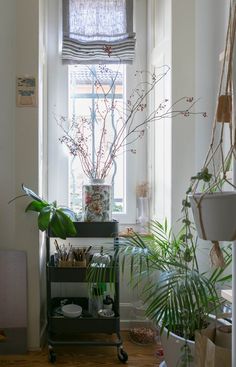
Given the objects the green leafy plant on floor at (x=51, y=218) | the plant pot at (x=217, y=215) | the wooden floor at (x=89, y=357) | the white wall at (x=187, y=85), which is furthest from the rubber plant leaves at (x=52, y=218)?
the plant pot at (x=217, y=215)

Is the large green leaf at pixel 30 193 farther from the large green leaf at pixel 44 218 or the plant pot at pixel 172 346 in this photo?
the plant pot at pixel 172 346

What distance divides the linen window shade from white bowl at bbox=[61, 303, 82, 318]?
1.70 m

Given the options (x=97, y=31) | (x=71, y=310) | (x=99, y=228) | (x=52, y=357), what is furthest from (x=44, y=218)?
(x=97, y=31)

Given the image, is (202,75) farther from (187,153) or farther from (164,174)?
(164,174)

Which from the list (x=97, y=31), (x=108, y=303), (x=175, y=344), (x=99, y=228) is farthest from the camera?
(x=97, y=31)

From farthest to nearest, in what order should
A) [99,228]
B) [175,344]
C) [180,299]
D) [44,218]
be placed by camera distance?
1. [99,228]
2. [44,218]
3. [175,344]
4. [180,299]

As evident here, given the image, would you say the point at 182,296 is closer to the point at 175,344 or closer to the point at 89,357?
the point at 175,344

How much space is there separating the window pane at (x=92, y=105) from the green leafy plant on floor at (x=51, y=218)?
0.55 m

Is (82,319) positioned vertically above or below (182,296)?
below

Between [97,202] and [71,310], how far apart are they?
0.70 meters

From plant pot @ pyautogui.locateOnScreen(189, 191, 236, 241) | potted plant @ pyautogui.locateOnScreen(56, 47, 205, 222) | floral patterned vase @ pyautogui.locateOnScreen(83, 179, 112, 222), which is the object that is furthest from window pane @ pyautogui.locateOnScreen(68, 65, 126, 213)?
plant pot @ pyautogui.locateOnScreen(189, 191, 236, 241)

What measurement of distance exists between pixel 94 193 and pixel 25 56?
95 cm

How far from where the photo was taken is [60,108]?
9.05 ft

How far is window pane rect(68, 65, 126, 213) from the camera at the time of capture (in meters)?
2.73
